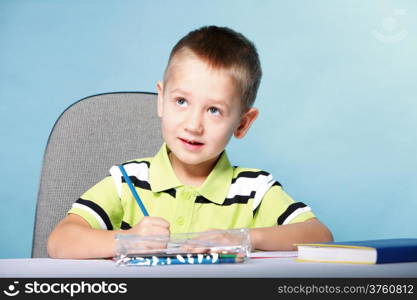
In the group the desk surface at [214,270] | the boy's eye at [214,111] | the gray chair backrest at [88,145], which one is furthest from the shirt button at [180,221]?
the desk surface at [214,270]

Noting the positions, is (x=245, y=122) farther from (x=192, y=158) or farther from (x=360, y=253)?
(x=360, y=253)

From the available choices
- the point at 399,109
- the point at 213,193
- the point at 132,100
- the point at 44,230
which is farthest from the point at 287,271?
the point at 399,109

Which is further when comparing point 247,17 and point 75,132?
point 247,17

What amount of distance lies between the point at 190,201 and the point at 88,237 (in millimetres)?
311

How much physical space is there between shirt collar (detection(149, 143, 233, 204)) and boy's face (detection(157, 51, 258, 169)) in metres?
0.06

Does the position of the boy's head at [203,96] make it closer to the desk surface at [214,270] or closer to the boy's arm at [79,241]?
the boy's arm at [79,241]

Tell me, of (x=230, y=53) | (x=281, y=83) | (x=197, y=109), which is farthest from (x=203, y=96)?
(x=281, y=83)

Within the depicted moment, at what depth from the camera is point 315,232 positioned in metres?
1.27

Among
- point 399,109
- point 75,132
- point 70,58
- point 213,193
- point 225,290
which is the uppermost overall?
point 70,58

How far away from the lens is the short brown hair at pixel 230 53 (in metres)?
1.35

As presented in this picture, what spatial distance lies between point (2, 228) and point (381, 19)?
1.96 meters

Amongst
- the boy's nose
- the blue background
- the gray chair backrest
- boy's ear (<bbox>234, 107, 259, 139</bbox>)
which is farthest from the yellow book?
the blue background

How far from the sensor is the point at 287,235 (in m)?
1.21

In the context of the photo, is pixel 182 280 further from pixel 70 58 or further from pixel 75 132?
pixel 70 58
